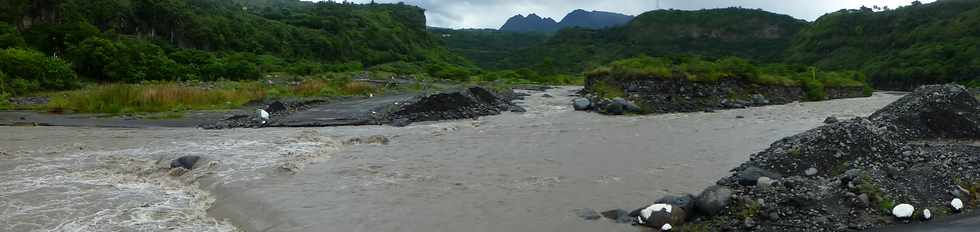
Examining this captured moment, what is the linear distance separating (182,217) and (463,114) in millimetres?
18234

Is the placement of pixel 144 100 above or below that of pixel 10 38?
below

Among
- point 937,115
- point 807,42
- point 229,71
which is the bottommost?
point 937,115

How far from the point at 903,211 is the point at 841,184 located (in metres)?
0.90

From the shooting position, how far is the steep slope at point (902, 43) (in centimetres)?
7331

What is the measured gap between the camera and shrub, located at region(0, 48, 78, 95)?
36731 mm

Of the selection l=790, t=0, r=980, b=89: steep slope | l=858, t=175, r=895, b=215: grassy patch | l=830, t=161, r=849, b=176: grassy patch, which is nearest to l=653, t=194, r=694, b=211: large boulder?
l=858, t=175, r=895, b=215: grassy patch

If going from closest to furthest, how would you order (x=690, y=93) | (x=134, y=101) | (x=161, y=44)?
1. (x=134, y=101)
2. (x=690, y=93)
3. (x=161, y=44)

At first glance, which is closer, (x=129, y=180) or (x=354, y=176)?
(x=129, y=180)

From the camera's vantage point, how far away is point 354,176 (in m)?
13.1

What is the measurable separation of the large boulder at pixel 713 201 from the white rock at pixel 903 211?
2212 mm

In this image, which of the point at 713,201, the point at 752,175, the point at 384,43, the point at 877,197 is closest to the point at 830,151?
the point at 752,175

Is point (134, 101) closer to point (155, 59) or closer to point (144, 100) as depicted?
point (144, 100)

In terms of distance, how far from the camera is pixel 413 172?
13.6 meters

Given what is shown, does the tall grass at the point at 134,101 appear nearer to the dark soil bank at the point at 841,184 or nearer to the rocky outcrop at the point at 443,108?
the rocky outcrop at the point at 443,108
